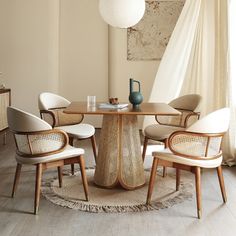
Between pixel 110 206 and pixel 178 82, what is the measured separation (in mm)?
2571

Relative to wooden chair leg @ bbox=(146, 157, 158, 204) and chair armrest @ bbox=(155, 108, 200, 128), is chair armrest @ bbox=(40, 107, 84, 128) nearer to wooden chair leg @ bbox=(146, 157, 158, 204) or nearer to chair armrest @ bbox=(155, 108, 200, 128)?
chair armrest @ bbox=(155, 108, 200, 128)

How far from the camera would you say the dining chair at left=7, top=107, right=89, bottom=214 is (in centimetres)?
288

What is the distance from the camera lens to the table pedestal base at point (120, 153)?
134 inches

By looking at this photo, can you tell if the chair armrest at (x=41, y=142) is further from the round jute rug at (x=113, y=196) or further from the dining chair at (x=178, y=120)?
the dining chair at (x=178, y=120)

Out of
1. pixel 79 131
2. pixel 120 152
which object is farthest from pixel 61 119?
Result: pixel 120 152

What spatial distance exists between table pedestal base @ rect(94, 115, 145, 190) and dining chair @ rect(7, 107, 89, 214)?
1.42 feet

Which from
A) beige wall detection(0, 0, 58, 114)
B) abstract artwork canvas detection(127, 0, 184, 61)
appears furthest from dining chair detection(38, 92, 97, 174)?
abstract artwork canvas detection(127, 0, 184, 61)

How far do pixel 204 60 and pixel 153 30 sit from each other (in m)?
1.77

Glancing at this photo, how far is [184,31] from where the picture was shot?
16.5 feet

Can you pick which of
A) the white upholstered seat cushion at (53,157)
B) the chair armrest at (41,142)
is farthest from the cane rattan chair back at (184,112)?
the chair armrest at (41,142)

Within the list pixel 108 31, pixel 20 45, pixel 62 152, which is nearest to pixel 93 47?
pixel 108 31

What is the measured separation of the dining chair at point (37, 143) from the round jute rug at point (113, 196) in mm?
356

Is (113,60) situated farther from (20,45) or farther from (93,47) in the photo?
(20,45)

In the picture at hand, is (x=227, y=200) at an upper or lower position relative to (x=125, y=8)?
lower
